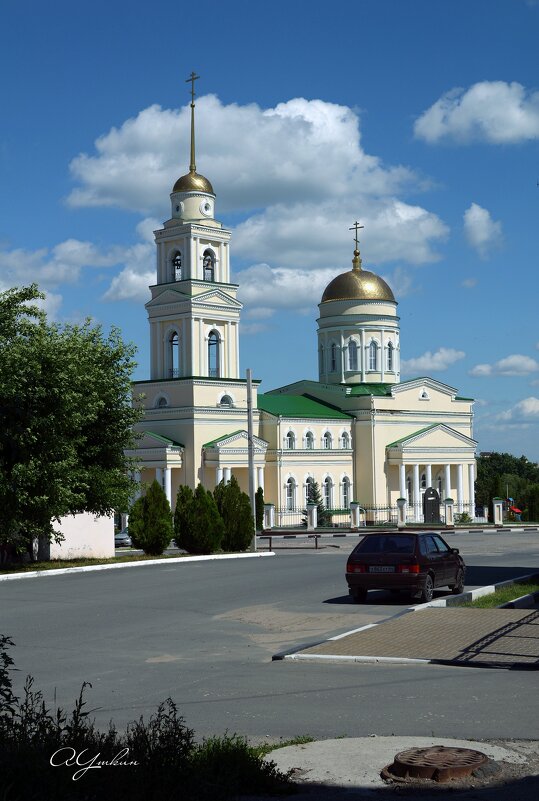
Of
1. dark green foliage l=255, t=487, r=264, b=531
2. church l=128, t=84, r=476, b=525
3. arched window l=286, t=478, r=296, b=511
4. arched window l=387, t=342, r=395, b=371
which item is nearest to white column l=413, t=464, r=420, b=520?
church l=128, t=84, r=476, b=525

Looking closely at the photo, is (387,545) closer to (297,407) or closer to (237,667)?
(237,667)

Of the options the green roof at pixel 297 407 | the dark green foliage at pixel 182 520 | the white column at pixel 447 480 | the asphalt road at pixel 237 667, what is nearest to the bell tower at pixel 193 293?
the green roof at pixel 297 407

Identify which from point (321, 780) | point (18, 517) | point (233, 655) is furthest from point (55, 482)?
point (321, 780)

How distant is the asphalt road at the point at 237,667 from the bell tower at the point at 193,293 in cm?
3656

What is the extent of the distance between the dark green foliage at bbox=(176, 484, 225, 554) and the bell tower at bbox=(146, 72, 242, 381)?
2331 centimetres

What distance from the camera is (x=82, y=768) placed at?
609 centimetres

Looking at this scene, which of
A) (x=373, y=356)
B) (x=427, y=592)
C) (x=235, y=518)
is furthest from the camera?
(x=373, y=356)

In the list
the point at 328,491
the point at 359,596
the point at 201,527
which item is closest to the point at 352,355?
the point at 328,491

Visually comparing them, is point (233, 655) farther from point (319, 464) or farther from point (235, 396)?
point (319, 464)

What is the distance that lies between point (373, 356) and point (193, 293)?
1898cm

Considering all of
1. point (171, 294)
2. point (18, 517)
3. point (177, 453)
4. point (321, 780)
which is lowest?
point (321, 780)

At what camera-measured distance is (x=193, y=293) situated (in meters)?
59.5

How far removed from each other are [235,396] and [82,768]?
2171 inches

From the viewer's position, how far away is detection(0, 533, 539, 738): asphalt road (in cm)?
929
